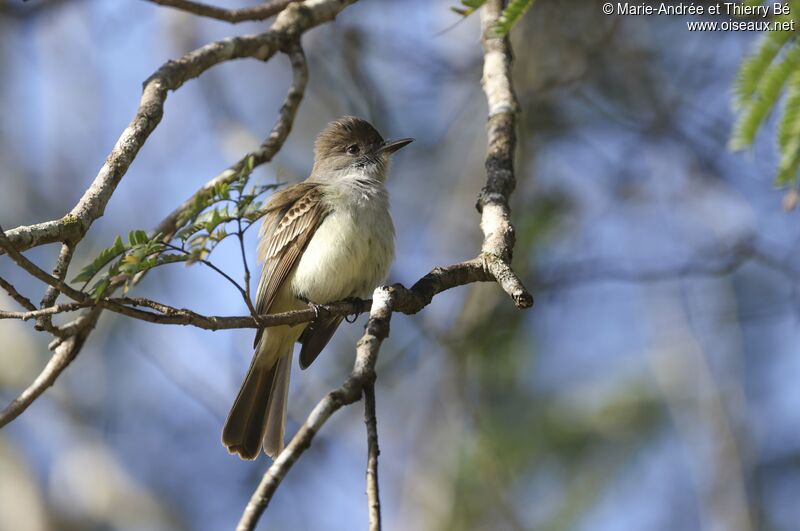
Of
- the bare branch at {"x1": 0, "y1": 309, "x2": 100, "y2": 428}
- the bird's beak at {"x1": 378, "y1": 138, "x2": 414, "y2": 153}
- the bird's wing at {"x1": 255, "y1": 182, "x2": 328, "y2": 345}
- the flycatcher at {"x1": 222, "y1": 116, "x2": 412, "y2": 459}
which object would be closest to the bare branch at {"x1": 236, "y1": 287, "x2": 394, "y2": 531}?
the bare branch at {"x1": 0, "y1": 309, "x2": 100, "y2": 428}

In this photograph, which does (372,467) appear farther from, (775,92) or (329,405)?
(775,92)

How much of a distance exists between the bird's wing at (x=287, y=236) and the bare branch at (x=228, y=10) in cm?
110

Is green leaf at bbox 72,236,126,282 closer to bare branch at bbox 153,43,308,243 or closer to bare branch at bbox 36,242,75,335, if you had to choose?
bare branch at bbox 36,242,75,335

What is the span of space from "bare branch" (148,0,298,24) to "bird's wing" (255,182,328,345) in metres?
1.10

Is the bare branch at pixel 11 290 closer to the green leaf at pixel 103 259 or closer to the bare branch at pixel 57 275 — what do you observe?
the bare branch at pixel 57 275

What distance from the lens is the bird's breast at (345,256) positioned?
5398mm

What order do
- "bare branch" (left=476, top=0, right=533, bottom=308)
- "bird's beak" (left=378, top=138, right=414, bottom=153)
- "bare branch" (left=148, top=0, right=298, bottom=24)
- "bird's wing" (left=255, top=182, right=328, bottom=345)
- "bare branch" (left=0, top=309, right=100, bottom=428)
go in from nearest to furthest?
"bare branch" (left=476, top=0, right=533, bottom=308)
"bare branch" (left=0, top=309, right=100, bottom=428)
"bare branch" (left=148, top=0, right=298, bottom=24)
"bird's wing" (left=255, top=182, right=328, bottom=345)
"bird's beak" (left=378, top=138, right=414, bottom=153)

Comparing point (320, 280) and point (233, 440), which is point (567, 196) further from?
point (233, 440)

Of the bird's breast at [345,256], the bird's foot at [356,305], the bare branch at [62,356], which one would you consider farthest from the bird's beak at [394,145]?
the bare branch at [62,356]

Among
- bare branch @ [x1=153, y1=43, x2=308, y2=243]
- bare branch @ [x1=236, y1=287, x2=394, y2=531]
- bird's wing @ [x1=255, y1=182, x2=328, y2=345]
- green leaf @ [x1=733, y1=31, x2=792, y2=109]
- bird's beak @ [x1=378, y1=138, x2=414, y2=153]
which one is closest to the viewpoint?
bare branch @ [x1=236, y1=287, x2=394, y2=531]

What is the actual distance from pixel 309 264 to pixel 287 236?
10.6 inches

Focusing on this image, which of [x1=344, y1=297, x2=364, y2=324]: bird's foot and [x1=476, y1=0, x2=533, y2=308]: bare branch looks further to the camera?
[x1=344, y1=297, x2=364, y2=324]: bird's foot

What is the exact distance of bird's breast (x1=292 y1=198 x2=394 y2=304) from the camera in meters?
5.40

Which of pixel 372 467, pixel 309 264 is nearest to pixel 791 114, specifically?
pixel 372 467
